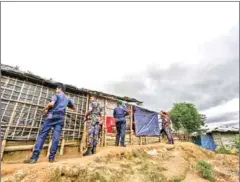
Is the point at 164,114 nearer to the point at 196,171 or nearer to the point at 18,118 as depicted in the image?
the point at 196,171

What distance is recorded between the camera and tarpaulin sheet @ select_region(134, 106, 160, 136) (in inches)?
332

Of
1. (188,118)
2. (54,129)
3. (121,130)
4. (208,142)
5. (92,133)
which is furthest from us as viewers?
(188,118)

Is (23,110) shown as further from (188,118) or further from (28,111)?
(188,118)

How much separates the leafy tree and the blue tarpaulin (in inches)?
59.5

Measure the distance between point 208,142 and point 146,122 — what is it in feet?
58.7

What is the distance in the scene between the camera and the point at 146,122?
8953 millimetres

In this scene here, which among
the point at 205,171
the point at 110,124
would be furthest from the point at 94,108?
the point at 205,171

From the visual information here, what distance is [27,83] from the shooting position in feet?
20.3

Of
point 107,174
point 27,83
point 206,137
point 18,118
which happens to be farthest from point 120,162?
point 206,137

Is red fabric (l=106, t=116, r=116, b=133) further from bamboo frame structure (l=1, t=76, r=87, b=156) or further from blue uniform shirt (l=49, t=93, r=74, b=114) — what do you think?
blue uniform shirt (l=49, t=93, r=74, b=114)

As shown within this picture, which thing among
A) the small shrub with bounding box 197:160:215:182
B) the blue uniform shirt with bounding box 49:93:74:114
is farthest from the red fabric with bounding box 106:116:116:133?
the blue uniform shirt with bounding box 49:93:74:114

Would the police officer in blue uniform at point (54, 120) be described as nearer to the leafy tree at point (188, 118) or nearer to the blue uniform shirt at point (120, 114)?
the blue uniform shirt at point (120, 114)

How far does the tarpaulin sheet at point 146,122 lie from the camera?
27.7 feet

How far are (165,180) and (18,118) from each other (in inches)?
195
